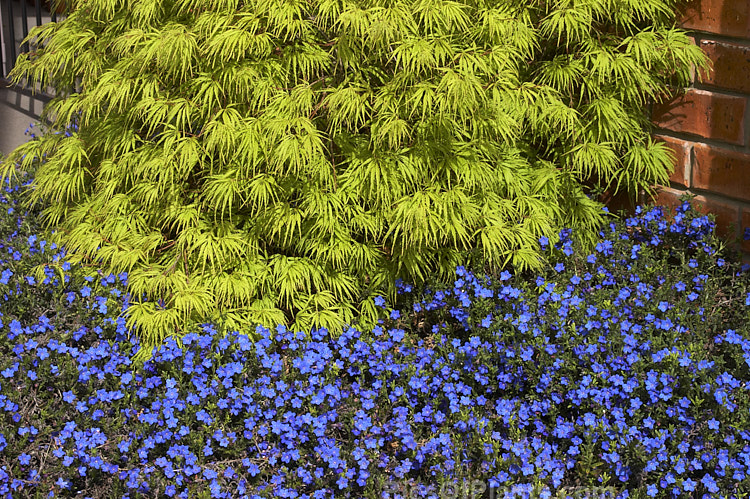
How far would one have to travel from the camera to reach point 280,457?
2.95 metres

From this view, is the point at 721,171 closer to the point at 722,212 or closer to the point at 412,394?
the point at 722,212

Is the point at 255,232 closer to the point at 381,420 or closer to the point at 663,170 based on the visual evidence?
the point at 381,420

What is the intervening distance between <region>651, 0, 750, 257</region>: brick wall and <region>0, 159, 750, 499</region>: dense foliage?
318 mm

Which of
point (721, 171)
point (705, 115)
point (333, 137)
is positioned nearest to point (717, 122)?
point (705, 115)

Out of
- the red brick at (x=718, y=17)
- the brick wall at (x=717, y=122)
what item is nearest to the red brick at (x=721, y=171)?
the brick wall at (x=717, y=122)

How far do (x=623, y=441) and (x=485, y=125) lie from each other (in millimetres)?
1468

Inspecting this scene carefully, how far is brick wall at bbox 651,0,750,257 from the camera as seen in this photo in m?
3.74

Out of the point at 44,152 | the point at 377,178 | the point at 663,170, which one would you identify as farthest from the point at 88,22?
the point at 663,170

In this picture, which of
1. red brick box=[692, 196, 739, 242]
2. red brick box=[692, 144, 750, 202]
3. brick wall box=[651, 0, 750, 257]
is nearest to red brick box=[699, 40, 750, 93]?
brick wall box=[651, 0, 750, 257]

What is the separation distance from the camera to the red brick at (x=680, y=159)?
159 inches

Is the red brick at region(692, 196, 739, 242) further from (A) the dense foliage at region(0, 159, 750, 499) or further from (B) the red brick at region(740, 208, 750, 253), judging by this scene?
(A) the dense foliage at region(0, 159, 750, 499)

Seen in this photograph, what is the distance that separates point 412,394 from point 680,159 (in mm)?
1983

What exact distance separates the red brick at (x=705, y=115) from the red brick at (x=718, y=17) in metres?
0.30

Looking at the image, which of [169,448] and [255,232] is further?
[255,232]
